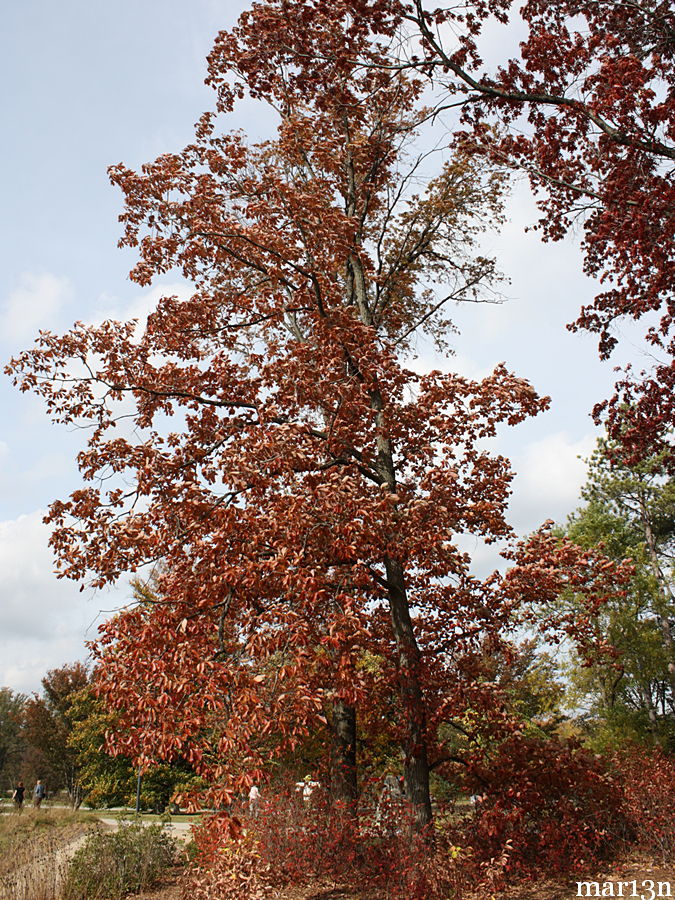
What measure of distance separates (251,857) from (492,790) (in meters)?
3.44

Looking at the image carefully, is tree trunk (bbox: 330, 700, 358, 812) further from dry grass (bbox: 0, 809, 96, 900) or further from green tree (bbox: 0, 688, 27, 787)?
green tree (bbox: 0, 688, 27, 787)

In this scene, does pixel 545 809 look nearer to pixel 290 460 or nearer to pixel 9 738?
pixel 290 460

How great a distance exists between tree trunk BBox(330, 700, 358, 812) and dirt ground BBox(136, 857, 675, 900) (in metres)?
1.51

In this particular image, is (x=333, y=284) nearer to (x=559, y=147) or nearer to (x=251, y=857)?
(x=559, y=147)

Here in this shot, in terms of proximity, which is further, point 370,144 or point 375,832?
point 370,144

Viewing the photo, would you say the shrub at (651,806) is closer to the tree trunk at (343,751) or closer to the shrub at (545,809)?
the shrub at (545,809)

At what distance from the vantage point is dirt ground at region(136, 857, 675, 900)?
7.22 metres

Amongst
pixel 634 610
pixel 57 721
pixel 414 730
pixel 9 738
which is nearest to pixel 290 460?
pixel 414 730

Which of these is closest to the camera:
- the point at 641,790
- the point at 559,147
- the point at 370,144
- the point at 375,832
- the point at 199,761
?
the point at 199,761

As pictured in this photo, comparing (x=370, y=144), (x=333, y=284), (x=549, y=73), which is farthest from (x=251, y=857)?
(x=370, y=144)

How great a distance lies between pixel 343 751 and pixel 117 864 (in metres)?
3.85

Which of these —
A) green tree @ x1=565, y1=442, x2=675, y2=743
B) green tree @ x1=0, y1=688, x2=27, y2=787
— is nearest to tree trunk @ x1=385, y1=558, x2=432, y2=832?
green tree @ x1=565, y1=442, x2=675, y2=743

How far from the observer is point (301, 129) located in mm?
9555

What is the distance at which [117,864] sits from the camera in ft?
29.9
